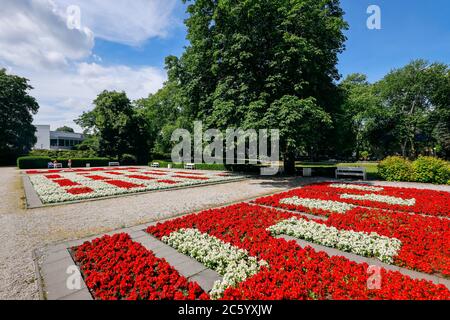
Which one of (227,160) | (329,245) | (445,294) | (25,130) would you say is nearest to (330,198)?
(329,245)

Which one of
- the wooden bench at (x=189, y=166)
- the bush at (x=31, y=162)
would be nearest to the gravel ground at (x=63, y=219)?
the wooden bench at (x=189, y=166)

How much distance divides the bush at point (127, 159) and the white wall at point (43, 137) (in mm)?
32546

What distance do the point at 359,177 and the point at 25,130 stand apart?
58.1 meters

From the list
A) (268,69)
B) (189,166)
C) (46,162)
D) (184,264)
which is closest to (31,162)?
(46,162)

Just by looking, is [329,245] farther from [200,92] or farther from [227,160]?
[227,160]

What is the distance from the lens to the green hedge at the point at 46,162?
30.2 metres

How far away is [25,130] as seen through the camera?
151 feet

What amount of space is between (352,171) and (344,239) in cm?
1415

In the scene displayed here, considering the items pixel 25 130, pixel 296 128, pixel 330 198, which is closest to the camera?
pixel 330 198

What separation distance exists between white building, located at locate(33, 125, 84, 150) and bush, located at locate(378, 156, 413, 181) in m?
68.8

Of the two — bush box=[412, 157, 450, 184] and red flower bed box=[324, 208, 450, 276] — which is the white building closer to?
red flower bed box=[324, 208, 450, 276]

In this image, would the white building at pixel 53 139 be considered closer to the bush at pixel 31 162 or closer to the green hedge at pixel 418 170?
the bush at pixel 31 162

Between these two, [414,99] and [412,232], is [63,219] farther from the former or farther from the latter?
[414,99]

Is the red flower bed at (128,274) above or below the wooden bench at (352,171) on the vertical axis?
below
